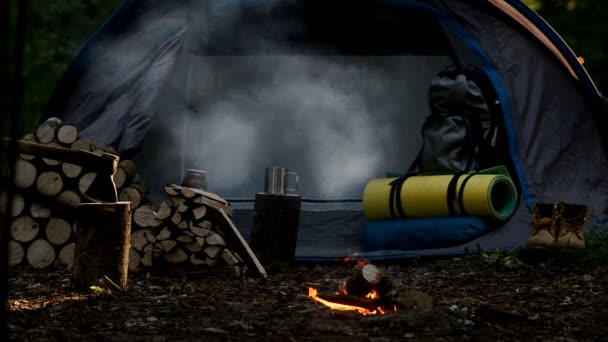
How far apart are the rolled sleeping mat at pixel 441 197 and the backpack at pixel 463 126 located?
0.83ft

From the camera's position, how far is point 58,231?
581cm

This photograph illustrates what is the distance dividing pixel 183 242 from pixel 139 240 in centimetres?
28

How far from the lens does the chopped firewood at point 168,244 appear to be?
543 cm

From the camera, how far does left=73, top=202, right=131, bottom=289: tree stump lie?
4406 millimetres

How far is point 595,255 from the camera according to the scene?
5.33m

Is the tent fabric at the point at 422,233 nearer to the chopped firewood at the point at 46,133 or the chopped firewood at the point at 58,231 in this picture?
the chopped firewood at the point at 58,231

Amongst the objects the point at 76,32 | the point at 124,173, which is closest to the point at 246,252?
the point at 124,173

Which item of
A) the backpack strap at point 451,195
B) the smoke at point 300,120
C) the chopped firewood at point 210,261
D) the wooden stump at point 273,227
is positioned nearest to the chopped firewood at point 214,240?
the chopped firewood at point 210,261

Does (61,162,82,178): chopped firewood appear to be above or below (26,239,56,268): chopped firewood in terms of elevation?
above

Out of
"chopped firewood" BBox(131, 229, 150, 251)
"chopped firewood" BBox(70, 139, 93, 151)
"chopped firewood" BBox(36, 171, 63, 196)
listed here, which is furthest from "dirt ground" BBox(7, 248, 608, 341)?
"chopped firewood" BBox(70, 139, 93, 151)

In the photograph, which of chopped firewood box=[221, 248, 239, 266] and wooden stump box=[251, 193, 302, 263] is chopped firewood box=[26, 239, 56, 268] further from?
→ wooden stump box=[251, 193, 302, 263]

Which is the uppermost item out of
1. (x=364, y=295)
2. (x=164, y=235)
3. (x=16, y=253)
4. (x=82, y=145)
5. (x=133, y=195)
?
(x=82, y=145)

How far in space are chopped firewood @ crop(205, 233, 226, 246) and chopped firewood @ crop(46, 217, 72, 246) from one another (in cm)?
101

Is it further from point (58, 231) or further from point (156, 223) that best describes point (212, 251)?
point (58, 231)
